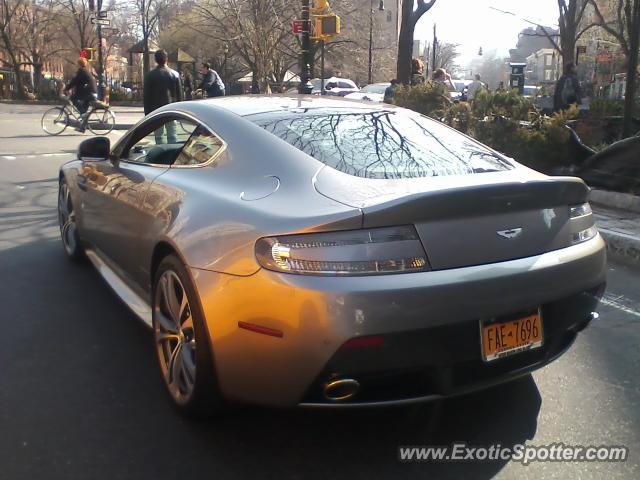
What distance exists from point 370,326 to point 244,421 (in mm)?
954

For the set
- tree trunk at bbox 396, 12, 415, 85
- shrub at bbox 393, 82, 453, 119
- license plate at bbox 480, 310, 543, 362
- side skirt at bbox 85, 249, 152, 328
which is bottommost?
side skirt at bbox 85, 249, 152, 328

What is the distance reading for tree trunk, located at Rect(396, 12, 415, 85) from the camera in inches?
627

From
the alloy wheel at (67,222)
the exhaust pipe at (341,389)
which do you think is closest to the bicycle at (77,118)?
the alloy wheel at (67,222)

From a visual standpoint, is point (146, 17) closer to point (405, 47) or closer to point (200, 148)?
point (405, 47)

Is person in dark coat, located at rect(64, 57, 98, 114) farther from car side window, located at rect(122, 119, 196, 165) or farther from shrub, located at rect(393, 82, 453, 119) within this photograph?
car side window, located at rect(122, 119, 196, 165)

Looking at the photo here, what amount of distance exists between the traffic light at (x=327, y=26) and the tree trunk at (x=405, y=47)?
230 cm

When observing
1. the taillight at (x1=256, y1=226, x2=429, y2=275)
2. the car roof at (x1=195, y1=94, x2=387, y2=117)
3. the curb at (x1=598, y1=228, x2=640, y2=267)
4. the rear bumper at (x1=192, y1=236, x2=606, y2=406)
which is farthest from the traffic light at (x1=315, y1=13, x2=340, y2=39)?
the taillight at (x1=256, y1=226, x2=429, y2=275)

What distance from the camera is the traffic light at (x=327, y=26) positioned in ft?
46.8

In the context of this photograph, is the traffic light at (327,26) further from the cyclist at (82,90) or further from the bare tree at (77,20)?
the bare tree at (77,20)

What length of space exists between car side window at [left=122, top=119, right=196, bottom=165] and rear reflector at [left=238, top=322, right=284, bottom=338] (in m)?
1.47

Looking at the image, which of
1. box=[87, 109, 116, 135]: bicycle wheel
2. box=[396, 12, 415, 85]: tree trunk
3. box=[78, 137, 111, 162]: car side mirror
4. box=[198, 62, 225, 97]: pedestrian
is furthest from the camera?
box=[87, 109, 116, 135]: bicycle wheel

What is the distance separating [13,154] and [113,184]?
9.41 meters

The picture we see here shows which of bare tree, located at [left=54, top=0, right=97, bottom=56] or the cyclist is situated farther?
bare tree, located at [left=54, top=0, right=97, bottom=56]

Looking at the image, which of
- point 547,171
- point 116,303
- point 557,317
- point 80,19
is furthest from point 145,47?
point 557,317
